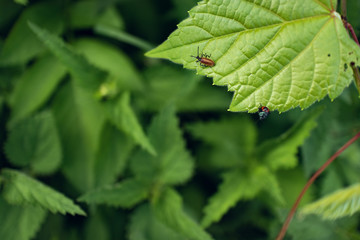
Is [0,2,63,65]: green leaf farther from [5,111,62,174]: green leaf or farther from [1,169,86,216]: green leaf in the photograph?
[1,169,86,216]: green leaf

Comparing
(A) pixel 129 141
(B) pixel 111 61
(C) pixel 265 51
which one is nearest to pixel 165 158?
(A) pixel 129 141

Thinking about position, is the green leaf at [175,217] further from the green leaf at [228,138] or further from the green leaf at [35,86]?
the green leaf at [35,86]

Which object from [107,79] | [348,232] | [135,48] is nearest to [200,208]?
[348,232]

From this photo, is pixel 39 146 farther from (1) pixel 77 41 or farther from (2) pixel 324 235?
(2) pixel 324 235

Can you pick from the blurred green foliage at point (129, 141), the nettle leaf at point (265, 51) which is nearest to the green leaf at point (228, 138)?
the blurred green foliage at point (129, 141)

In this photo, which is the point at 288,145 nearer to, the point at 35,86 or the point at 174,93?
the point at 174,93

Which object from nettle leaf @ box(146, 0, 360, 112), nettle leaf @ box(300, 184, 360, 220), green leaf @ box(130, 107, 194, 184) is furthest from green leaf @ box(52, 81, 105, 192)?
nettle leaf @ box(300, 184, 360, 220)
